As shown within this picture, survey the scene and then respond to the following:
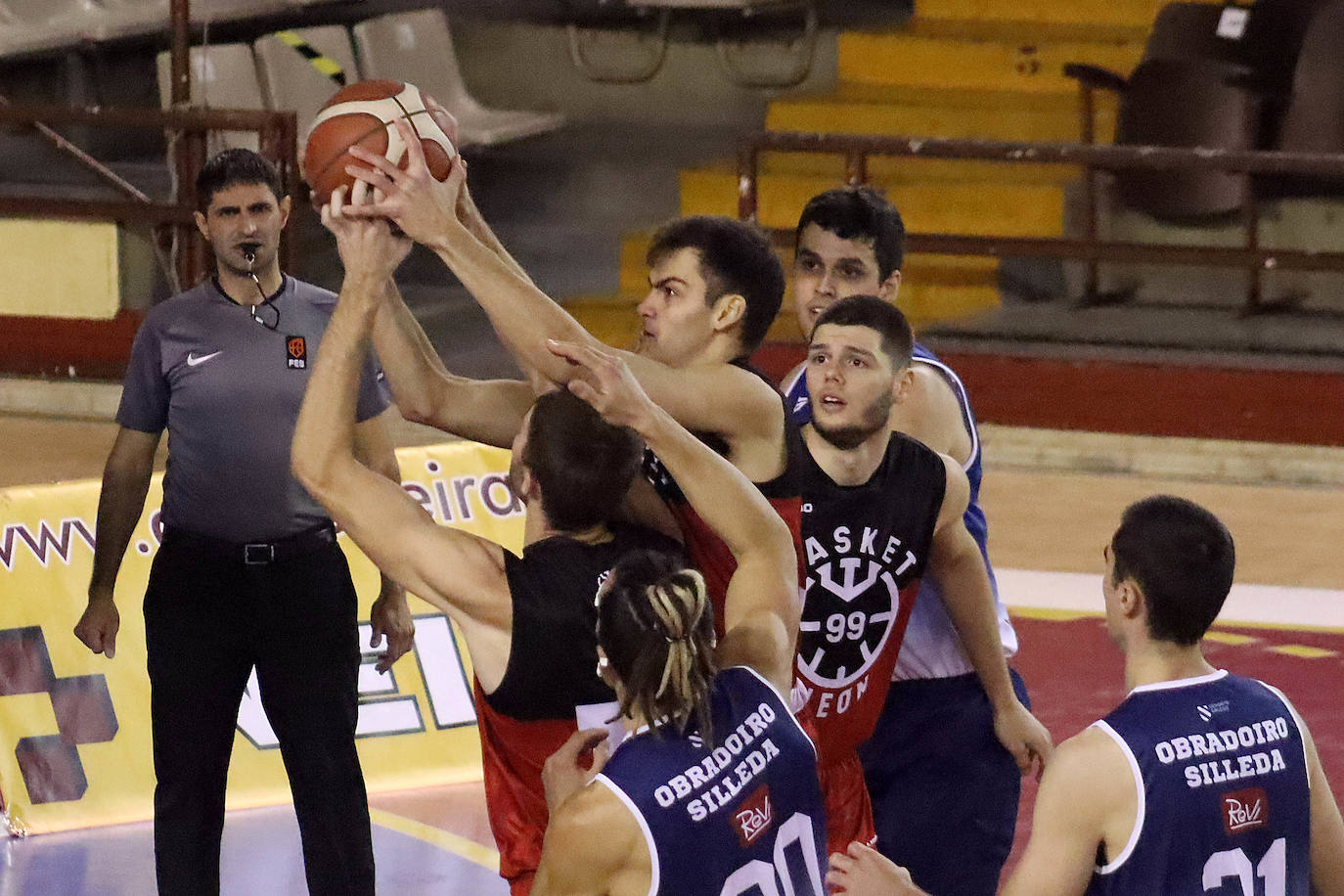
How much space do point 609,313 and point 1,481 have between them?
4.76 metres

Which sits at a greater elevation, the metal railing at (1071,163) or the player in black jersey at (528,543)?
the player in black jersey at (528,543)

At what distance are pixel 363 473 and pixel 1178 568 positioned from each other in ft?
4.58

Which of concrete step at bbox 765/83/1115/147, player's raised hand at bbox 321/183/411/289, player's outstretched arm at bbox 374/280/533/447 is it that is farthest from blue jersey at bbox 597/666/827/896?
concrete step at bbox 765/83/1115/147

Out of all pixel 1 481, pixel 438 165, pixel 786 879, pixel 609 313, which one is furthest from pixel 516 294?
pixel 609 313

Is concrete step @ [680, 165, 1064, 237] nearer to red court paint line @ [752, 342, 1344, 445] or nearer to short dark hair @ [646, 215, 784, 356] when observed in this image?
red court paint line @ [752, 342, 1344, 445]

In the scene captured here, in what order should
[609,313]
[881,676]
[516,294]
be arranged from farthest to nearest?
[609,313] → [881,676] → [516,294]

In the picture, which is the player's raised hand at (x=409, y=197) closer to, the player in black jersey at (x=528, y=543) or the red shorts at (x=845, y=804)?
the player in black jersey at (x=528, y=543)

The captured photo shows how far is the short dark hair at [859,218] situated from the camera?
476 centimetres

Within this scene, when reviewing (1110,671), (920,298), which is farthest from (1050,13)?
(1110,671)

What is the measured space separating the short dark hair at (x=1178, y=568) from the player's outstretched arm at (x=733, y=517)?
0.62 m

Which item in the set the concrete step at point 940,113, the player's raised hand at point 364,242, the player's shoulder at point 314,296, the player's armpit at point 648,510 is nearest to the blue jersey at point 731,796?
the player's armpit at point 648,510

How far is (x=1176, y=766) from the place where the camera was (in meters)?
3.01

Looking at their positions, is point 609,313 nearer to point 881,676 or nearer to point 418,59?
point 418,59

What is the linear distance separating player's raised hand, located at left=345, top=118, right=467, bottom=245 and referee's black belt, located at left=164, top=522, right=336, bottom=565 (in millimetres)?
1596
